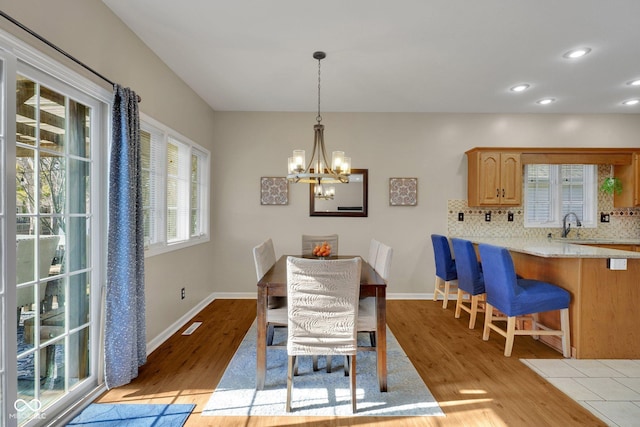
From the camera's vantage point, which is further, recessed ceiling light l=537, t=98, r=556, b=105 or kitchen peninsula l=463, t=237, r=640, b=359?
recessed ceiling light l=537, t=98, r=556, b=105

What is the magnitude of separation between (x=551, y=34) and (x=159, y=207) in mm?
3686

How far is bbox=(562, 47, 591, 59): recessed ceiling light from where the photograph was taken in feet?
8.99

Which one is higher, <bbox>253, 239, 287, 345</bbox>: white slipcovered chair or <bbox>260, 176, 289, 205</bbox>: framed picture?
<bbox>260, 176, 289, 205</bbox>: framed picture

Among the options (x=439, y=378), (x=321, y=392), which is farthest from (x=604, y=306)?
(x=321, y=392)

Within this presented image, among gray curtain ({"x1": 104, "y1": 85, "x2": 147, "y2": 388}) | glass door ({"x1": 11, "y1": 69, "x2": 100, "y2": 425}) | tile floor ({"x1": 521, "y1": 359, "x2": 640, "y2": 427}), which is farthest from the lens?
gray curtain ({"x1": 104, "y1": 85, "x2": 147, "y2": 388})

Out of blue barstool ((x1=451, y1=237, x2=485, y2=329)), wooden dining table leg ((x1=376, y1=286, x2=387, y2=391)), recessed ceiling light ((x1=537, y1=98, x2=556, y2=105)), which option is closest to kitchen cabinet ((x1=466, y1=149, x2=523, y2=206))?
recessed ceiling light ((x1=537, y1=98, x2=556, y2=105))

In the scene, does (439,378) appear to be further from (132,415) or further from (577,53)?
(577,53)

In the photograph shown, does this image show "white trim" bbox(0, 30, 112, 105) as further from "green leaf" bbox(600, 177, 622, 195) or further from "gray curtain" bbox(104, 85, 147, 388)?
"green leaf" bbox(600, 177, 622, 195)

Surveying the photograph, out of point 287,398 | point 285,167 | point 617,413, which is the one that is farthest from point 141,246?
point 617,413

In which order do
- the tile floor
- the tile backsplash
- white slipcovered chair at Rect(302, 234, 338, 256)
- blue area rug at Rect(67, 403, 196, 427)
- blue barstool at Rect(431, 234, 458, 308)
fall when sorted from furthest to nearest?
the tile backsplash → blue barstool at Rect(431, 234, 458, 308) → white slipcovered chair at Rect(302, 234, 338, 256) → the tile floor → blue area rug at Rect(67, 403, 196, 427)

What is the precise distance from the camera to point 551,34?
251 cm

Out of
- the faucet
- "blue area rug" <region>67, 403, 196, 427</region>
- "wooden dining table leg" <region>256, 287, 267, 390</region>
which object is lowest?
"blue area rug" <region>67, 403, 196, 427</region>

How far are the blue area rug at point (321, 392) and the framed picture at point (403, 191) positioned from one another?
2294 mm

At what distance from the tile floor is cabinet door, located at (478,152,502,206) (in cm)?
215
